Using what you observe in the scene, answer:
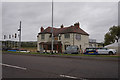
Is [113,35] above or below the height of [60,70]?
above

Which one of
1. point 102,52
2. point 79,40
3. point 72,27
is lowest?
point 102,52

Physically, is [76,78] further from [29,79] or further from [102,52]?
[102,52]

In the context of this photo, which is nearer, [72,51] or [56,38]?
[72,51]

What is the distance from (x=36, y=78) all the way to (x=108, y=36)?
173 ft

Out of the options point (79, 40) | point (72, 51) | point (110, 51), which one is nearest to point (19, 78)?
point (72, 51)

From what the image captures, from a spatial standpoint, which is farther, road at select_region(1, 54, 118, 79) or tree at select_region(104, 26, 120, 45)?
tree at select_region(104, 26, 120, 45)

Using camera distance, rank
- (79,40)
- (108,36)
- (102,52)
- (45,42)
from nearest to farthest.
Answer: (102,52) → (79,40) → (45,42) → (108,36)

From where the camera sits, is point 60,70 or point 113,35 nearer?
point 60,70

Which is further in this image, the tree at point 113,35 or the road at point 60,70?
the tree at point 113,35

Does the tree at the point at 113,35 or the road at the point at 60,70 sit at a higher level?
the tree at the point at 113,35

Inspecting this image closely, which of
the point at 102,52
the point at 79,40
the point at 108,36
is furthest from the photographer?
the point at 108,36

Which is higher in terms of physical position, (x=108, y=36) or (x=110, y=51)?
(x=108, y=36)

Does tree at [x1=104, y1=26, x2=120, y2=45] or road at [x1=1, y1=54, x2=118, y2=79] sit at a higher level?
tree at [x1=104, y1=26, x2=120, y2=45]

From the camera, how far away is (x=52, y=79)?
538 cm
